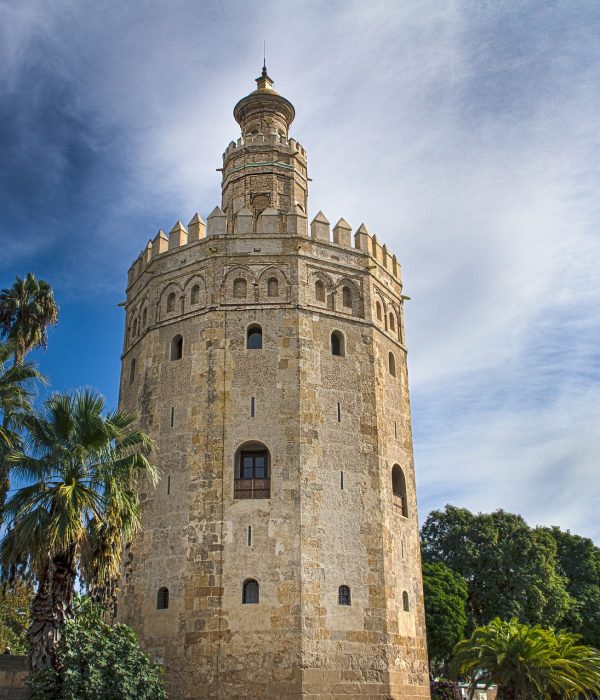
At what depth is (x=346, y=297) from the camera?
24.5 m

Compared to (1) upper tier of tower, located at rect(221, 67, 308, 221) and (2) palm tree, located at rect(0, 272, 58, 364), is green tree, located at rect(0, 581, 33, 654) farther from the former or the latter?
(1) upper tier of tower, located at rect(221, 67, 308, 221)

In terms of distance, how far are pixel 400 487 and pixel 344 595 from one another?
422 centimetres

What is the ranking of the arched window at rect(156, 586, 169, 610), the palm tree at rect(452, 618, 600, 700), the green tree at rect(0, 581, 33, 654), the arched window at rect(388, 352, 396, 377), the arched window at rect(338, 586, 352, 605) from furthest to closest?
the green tree at rect(0, 581, 33, 654) → the arched window at rect(388, 352, 396, 377) → the palm tree at rect(452, 618, 600, 700) → the arched window at rect(156, 586, 169, 610) → the arched window at rect(338, 586, 352, 605)

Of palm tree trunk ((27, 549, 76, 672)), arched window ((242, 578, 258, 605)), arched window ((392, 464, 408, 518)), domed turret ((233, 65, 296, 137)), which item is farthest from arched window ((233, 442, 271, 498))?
domed turret ((233, 65, 296, 137))


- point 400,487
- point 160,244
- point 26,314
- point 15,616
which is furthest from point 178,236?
point 15,616

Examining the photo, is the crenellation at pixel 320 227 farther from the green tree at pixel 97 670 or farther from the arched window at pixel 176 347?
the green tree at pixel 97 670

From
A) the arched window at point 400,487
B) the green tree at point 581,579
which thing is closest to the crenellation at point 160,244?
the arched window at point 400,487

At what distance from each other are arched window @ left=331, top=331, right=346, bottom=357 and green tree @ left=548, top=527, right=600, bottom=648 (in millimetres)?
20904

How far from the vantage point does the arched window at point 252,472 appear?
69.8 ft

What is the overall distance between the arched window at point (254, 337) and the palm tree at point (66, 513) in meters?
6.96

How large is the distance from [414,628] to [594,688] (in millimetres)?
5633

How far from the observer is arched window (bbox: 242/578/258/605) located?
20.1 meters

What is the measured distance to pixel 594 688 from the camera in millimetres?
22734

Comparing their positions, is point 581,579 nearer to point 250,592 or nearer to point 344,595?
point 344,595
